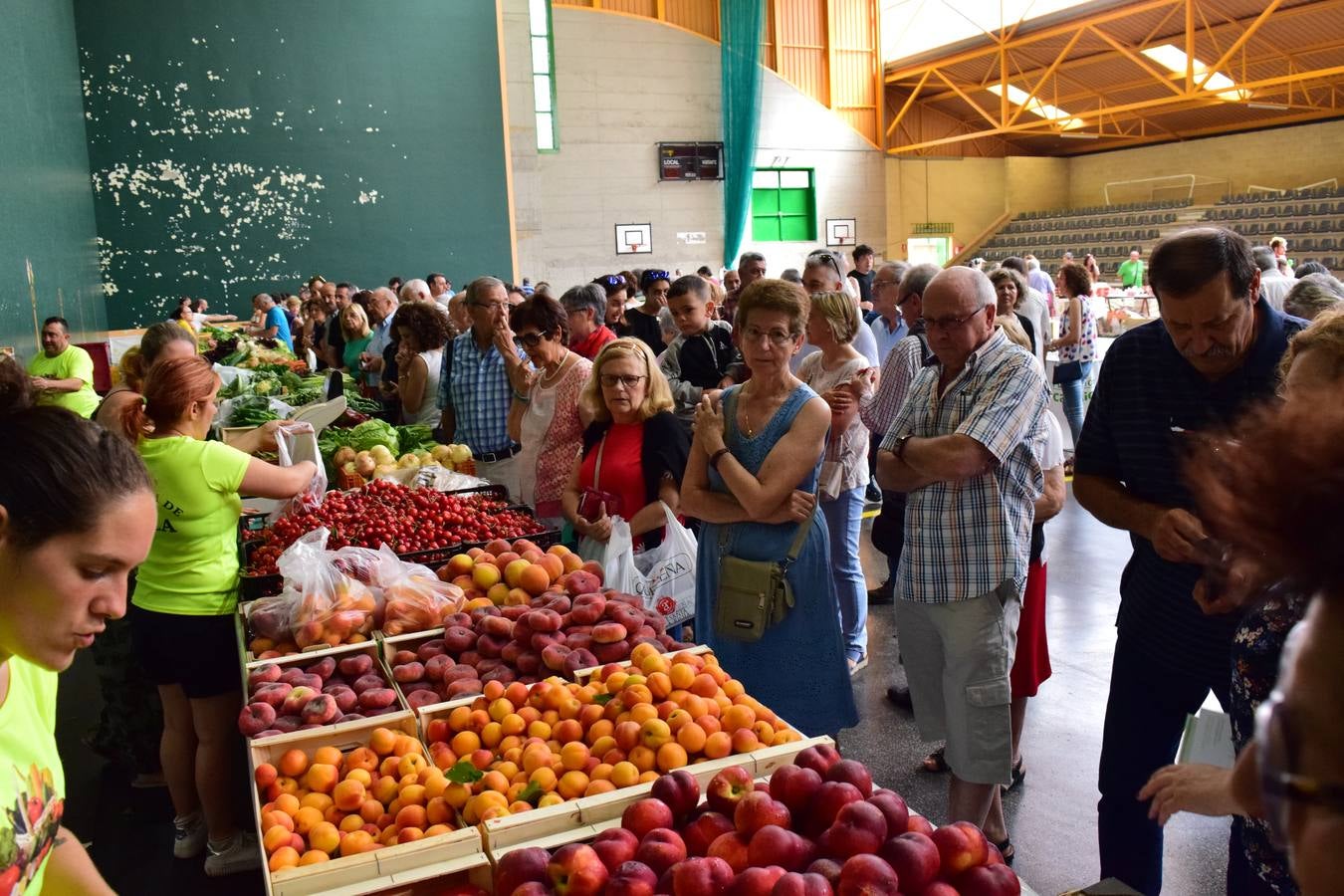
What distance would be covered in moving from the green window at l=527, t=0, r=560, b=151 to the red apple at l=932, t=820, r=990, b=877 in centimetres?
1816

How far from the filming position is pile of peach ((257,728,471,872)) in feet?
6.03

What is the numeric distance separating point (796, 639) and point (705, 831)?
134 centimetres

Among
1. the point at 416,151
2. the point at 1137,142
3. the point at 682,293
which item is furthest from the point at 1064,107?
the point at 682,293

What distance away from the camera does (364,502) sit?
149 inches

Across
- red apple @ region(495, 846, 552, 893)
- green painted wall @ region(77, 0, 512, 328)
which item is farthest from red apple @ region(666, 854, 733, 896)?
green painted wall @ region(77, 0, 512, 328)

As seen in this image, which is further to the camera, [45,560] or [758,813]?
[758,813]

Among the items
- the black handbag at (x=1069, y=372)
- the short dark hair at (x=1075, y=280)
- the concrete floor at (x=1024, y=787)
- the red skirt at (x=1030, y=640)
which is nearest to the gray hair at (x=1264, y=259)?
the short dark hair at (x=1075, y=280)

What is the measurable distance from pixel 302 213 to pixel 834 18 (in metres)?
15.2

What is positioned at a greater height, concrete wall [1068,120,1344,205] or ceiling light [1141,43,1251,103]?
ceiling light [1141,43,1251,103]

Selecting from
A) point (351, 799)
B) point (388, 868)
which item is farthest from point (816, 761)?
point (351, 799)

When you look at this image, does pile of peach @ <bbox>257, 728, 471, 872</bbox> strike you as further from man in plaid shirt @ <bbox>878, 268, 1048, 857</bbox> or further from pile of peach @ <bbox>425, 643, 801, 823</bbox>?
man in plaid shirt @ <bbox>878, 268, 1048, 857</bbox>

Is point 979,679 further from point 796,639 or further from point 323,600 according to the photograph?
point 323,600

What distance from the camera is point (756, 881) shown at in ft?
4.52

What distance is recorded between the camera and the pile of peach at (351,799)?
6.03 ft
